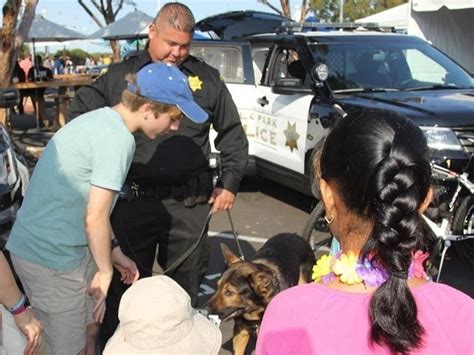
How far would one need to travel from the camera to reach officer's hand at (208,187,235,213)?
3680 millimetres

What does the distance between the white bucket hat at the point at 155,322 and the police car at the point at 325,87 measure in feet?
10.8

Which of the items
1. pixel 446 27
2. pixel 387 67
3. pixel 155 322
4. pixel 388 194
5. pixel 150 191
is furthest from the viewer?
pixel 446 27

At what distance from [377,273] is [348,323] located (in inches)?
4.9

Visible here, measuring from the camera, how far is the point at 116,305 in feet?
11.7

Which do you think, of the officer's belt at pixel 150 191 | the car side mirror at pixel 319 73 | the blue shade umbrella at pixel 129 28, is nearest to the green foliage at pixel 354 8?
the blue shade umbrella at pixel 129 28

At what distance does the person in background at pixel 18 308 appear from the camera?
7.64ft

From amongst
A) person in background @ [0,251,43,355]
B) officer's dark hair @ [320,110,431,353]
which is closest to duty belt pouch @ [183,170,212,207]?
person in background @ [0,251,43,355]

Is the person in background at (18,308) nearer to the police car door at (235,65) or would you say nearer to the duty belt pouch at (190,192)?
the duty belt pouch at (190,192)

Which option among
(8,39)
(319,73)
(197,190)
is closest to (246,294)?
(197,190)

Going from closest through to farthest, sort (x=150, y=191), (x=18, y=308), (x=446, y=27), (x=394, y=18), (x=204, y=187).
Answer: (x=18, y=308)
(x=150, y=191)
(x=204, y=187)
(x=446, y=27)
(x=394, y=18)

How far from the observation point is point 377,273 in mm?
1337

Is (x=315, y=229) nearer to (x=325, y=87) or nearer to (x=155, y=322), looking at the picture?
(x=325, y=87)

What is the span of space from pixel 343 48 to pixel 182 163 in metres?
3.52

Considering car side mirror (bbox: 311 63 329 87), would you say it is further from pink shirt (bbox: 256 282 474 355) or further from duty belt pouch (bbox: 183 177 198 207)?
pink shirt (bbox: 256 282 474 355)
